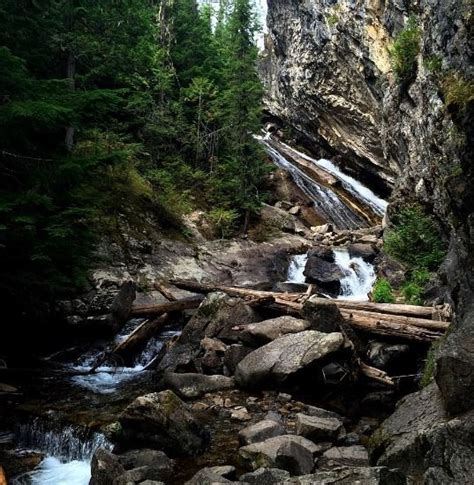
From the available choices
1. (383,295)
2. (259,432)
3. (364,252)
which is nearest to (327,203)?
(364,252)

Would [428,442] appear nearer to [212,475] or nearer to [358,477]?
[358,477]

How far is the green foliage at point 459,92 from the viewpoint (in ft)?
28.1

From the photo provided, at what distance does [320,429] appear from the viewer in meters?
8.72

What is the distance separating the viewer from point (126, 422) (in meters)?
8.47

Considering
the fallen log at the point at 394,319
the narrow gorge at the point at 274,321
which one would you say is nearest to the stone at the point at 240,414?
the narrow gorge at the point at 274,321

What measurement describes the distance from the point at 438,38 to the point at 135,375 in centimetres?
1407

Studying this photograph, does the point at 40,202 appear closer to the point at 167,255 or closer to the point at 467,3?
the point at 467,3

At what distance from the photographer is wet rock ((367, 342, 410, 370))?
1165cm

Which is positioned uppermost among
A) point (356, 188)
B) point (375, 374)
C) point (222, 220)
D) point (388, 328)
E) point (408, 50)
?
point (408, 50)

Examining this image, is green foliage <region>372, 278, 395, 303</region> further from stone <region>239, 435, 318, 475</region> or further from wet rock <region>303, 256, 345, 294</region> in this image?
stone <region>239, 435, 318, 475</region>

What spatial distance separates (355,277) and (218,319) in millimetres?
10692

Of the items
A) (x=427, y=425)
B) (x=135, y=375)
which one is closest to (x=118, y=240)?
(x=135, y=375)

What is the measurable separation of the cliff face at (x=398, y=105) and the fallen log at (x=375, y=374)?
8.98 ft

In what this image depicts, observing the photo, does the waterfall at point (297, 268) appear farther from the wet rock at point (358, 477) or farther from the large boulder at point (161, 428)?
the wet rock at point (358, 477)
